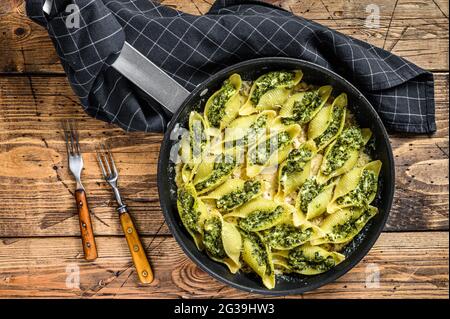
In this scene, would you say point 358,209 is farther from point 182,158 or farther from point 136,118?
point 136,118

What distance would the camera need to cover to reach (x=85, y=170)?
6.84 feet

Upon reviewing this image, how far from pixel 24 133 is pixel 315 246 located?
1064mm

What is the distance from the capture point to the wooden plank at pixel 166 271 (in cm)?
206

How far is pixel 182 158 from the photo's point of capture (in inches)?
76.2

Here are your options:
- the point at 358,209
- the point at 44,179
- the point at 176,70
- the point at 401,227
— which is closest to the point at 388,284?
the point at 401,227

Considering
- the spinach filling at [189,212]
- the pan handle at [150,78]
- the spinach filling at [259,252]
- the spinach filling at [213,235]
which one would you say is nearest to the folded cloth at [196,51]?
the pan handle at [150,78]

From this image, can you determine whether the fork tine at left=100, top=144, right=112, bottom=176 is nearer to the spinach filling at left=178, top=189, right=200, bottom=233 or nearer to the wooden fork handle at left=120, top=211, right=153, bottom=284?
the wooden fork handle at left=120, top=211, right=153, bottom=284

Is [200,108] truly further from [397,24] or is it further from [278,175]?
[397,24]

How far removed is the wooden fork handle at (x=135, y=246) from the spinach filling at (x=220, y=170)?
293 mm

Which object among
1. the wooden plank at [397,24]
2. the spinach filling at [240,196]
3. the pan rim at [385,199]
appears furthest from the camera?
the wooden plank at [397,24]

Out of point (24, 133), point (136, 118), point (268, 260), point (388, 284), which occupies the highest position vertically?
point (136, 118)

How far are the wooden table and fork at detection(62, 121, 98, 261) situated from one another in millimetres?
28

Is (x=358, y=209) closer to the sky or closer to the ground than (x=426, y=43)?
closer to the ground

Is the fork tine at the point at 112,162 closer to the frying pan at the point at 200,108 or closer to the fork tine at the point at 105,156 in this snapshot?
Result: the fork tine at the point at 105,156
